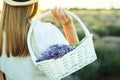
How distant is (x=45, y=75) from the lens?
8.05ft

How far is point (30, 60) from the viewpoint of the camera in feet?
8.11

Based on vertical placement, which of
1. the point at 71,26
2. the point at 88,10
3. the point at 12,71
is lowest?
the point at 88,10

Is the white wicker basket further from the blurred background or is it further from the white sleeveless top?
the blurred background

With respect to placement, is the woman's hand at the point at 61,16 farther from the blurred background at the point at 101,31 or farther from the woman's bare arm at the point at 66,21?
the blurred background at the point at 101,31

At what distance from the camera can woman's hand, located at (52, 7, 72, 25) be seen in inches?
95.1

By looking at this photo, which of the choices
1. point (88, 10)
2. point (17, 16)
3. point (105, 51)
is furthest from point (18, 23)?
point (88, 10)

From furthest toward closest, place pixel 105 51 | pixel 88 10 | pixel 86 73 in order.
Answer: pixel 88 10, pixel 105 51, pixel 86 73

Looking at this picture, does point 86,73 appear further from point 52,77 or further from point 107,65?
point 52,77

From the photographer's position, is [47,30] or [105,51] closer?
[47,30]

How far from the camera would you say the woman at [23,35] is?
95.3 inches

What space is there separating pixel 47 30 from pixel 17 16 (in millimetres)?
150

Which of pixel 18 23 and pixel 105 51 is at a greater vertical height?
pixel 18 23

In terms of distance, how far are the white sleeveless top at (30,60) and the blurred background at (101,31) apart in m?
1.22

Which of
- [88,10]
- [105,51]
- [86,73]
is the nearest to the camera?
[86,73]
